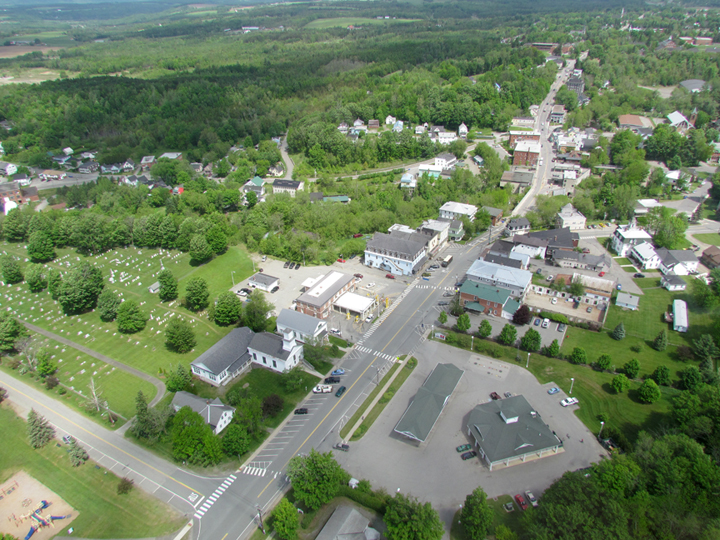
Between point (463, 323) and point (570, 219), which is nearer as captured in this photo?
point (463, 323)

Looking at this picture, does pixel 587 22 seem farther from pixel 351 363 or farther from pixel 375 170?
pixel 351 363

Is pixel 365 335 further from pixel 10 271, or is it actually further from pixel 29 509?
pixel 10 271

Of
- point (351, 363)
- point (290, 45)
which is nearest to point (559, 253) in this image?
point (351, 363)

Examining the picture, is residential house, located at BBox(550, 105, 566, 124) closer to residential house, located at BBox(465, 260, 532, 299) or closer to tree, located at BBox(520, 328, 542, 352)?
residential house, located at BBox(465, 260, 532, 299)

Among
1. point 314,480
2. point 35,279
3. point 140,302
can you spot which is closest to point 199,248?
point 140,302

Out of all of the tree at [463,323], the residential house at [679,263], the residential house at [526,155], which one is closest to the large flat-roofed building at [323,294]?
the tree at [463,323]

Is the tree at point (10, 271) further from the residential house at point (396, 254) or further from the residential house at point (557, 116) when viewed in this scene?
the residential house at point (557, 116)
